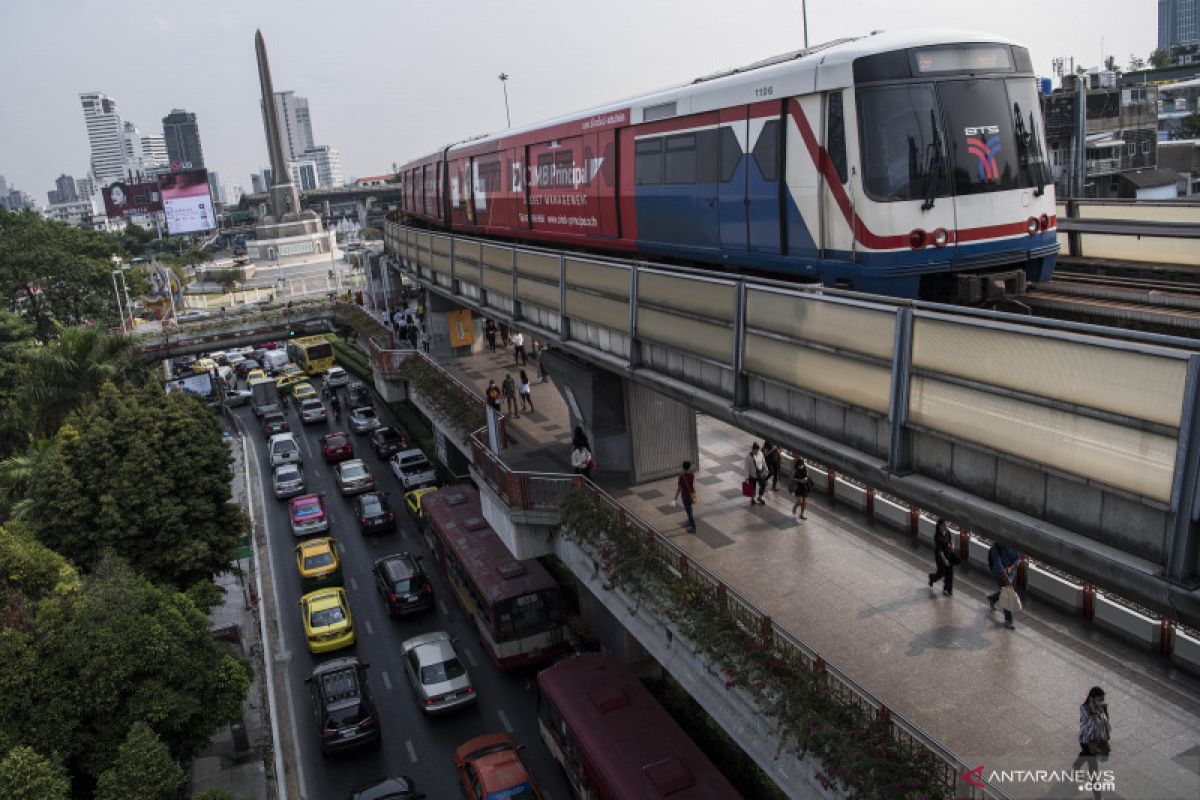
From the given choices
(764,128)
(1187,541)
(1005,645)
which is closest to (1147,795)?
(1005,645)

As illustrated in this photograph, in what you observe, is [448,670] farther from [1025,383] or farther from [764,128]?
[1025,383]

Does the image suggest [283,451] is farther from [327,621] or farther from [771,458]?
[771,458]

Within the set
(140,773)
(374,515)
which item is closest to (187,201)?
(374,515)

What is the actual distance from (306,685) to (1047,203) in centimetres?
1816

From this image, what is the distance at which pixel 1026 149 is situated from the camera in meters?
10.9

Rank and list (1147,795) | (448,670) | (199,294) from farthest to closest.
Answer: (199,294) < (448,670) < (1147,795)

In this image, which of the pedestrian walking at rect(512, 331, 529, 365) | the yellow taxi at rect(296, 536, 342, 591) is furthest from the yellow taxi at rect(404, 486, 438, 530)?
the pedestrian walking at rect(512, 331, 529, 365)

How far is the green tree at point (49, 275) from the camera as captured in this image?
196 feet

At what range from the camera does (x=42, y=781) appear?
13008 mm

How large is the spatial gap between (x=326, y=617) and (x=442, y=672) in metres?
4.46

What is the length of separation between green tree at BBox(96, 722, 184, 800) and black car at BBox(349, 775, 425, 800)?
2951 millimetres

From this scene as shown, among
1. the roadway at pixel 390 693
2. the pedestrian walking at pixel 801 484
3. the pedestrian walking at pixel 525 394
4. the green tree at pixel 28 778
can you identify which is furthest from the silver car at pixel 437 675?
the pedestrian walking at pixel 801 484

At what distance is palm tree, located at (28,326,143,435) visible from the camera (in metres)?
28.5

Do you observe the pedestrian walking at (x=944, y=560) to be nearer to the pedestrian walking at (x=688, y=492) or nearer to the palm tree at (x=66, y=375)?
the pedestrian walking at (x=688, y=492)
